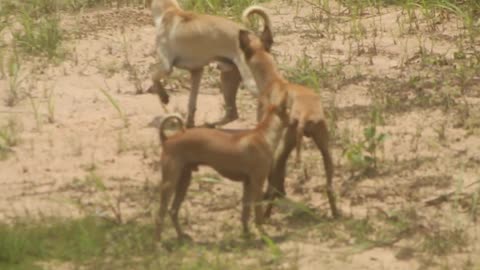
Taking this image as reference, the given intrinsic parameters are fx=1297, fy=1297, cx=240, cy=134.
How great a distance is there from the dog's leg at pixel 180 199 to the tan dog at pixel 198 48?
150cm

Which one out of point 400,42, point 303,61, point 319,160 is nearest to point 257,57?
point 319,160

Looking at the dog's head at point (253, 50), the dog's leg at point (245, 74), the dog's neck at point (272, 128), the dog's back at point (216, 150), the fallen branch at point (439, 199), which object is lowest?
the fallen branch at point (439, 199)

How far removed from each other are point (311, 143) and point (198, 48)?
1.12 m

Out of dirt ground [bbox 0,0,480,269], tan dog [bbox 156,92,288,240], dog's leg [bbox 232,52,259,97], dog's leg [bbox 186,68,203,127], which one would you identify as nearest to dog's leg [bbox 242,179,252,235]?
tan dog [bbox 156,92,288,240]

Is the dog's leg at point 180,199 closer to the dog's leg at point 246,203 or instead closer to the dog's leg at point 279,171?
the dog's leg at point 246,203

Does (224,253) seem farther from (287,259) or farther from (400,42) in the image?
(400,42)

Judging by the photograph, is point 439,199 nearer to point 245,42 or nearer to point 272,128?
point 272,128

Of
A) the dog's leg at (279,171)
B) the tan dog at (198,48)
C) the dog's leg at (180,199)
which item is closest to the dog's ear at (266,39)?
the tan dog at (198,48)

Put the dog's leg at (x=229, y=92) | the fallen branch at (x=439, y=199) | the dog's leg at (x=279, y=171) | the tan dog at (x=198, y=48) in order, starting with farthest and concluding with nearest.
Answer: the dog's leg at (x=229, y=92) < the tan dog at (x=198, y=48) < the fallen branch at (x=439, y=199) < the dog's leg at (x=279, y=171)

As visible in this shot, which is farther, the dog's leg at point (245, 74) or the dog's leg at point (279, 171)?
the dog's leg at point (245, 74)

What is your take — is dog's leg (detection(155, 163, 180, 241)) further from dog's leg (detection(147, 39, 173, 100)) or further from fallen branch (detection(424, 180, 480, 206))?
dog's leg (detection(147, 39, 173, 100))

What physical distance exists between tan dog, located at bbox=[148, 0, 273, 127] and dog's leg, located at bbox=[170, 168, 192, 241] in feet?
4.91

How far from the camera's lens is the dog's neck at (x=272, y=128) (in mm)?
7840

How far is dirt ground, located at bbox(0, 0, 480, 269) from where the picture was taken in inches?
318
